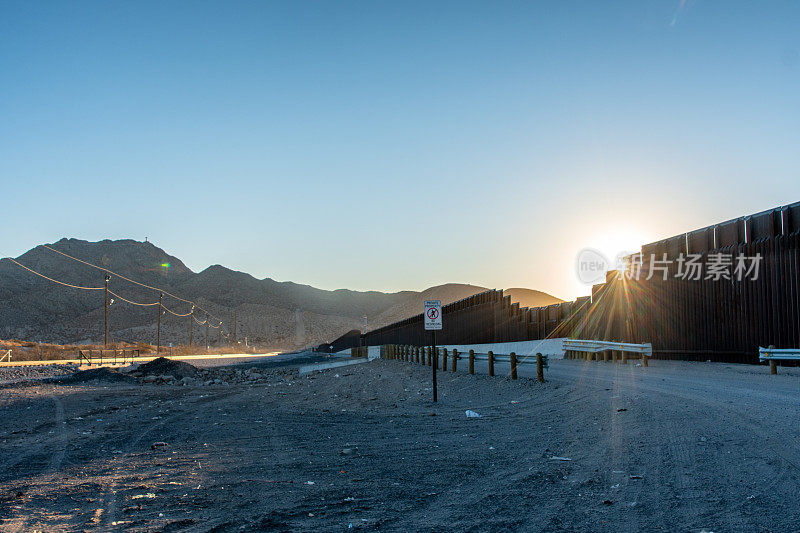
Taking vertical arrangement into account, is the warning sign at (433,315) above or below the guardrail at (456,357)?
above

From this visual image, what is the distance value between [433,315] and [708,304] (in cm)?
1726

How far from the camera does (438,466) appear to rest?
8602 mm

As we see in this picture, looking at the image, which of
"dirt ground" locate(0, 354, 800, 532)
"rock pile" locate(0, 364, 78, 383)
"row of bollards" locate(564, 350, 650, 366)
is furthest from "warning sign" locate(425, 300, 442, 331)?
"rock pile" locate(0, 364, 78, 383)

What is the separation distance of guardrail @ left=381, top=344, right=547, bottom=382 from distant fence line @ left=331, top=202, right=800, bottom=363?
628 cm

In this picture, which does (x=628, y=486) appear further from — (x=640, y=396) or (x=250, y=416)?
(x=250, y=416)

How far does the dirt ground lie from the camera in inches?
241

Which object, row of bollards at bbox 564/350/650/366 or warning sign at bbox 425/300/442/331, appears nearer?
warning sign at bbox 425/300/442/331

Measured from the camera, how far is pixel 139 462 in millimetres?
9773

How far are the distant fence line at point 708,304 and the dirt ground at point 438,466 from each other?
28.6ft

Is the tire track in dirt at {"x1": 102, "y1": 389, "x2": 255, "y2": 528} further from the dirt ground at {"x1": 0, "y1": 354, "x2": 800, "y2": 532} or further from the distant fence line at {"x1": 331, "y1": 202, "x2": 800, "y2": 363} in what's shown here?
the distant fence line at {"x1": 331, "y1": 202, "x2": 800, "y2": 363}

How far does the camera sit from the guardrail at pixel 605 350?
27013 mm

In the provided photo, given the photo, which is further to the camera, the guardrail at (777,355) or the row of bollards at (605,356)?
the row of bollards at (605,356)

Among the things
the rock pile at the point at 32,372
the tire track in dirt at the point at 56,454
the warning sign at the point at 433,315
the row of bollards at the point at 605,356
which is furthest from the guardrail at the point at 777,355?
the rock pile at the point at 32,372

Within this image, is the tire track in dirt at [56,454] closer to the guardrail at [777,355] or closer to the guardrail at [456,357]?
the guardrail at [456,357]
